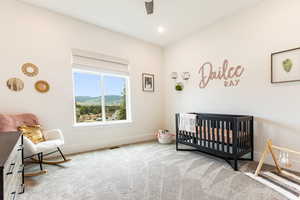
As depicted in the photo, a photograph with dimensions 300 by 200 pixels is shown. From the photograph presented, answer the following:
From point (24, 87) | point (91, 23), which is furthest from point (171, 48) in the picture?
point (24, 87)

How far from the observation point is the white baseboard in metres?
2.87

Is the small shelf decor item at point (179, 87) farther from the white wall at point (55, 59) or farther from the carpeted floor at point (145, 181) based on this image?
the carpeted floor at point (145, 181)

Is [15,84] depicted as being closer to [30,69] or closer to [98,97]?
[30,69]

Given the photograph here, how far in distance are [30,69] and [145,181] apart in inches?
103

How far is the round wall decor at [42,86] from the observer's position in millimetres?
2562

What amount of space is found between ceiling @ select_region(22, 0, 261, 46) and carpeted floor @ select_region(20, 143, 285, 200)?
265cm

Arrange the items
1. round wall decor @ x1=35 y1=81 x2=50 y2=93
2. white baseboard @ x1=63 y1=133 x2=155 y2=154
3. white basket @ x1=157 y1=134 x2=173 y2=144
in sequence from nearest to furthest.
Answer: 1. round wall decor @ x1=35 y1=81 x2=50 y2=93
2. white baseboard @ x1=63 y1=133 x2=155 y2=154
3. white basket @ x1=157 y1=134 x2=173 y2=144

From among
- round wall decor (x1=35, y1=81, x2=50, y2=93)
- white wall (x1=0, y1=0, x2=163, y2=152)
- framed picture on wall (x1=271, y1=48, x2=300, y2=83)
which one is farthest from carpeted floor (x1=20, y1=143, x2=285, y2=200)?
framed picture on wall (x1=271, y1=48, x2=300, y2=83)

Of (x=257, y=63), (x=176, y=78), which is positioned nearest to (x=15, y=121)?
(x=176, y=78)

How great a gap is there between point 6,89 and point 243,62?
3.97 meters

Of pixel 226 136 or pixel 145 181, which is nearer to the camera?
pixel 145 181

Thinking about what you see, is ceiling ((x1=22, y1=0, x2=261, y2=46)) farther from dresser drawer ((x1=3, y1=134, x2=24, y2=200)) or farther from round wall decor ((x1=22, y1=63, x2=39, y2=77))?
dresser drawer ((x1=3, y1=134, x2=24, y2=200))

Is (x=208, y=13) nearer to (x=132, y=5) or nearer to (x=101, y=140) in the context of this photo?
(x=132, y=5)

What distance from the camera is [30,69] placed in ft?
8.21
